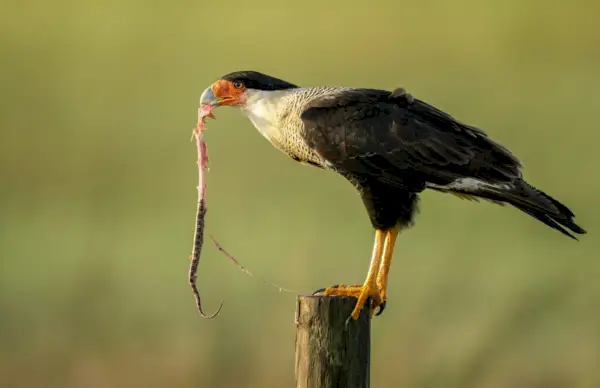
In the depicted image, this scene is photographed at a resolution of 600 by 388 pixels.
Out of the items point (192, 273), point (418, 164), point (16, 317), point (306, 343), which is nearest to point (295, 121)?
point (418, 164)

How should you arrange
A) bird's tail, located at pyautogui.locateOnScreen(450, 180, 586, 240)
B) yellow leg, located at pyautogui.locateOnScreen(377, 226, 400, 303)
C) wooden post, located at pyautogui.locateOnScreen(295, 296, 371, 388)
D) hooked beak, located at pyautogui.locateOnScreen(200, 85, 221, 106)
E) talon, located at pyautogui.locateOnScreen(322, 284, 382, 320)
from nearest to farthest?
1. wooden post, located at pyautogui.locateOnScreen(295, 296, 371, 388)
2. talon, located at pyautogui.locateOnScreen(322, 284, 382, 320)
3. bird's tail, located at pyautogui.locateOnScreen(450, 180, 586, 240)
4. yellow leg, located at pyautogui.locateOnScreen(377, 226, 400, 303)
5. hooked beak, located at pyautogui.locateOnScreen(200, 85, 221, 106)

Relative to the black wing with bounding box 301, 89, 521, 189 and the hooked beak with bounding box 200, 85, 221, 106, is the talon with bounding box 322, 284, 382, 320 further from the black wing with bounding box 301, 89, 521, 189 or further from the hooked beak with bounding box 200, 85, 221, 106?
the hooked beak with bounding box 200, 85, 221, 106

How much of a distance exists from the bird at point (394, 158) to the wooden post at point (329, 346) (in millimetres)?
574

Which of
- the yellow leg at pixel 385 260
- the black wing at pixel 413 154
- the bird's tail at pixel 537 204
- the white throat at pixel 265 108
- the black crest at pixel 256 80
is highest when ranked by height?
the black crest at pixel 256 80

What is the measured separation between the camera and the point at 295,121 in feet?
17.6

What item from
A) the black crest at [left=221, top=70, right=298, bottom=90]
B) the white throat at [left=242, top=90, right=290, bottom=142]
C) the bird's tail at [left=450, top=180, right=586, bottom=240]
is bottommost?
the bird's tail at [left=450, top=180, right=586, bottom=240]

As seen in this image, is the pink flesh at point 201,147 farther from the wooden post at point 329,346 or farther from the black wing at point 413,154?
the wooden post at point 329,346

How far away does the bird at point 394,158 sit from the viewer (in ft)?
17.0

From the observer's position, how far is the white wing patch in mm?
5184

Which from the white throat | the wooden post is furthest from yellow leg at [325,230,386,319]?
the white throat

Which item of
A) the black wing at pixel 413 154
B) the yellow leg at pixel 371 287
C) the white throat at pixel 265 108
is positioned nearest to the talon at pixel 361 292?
the yellow leg at pixel 371 287

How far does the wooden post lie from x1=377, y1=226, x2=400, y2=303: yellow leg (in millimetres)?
828

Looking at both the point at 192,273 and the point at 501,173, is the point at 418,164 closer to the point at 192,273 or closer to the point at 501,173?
the point at 501,173

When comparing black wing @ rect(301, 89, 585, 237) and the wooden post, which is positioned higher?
black wing @ rect(301, 89, 585, 237)
